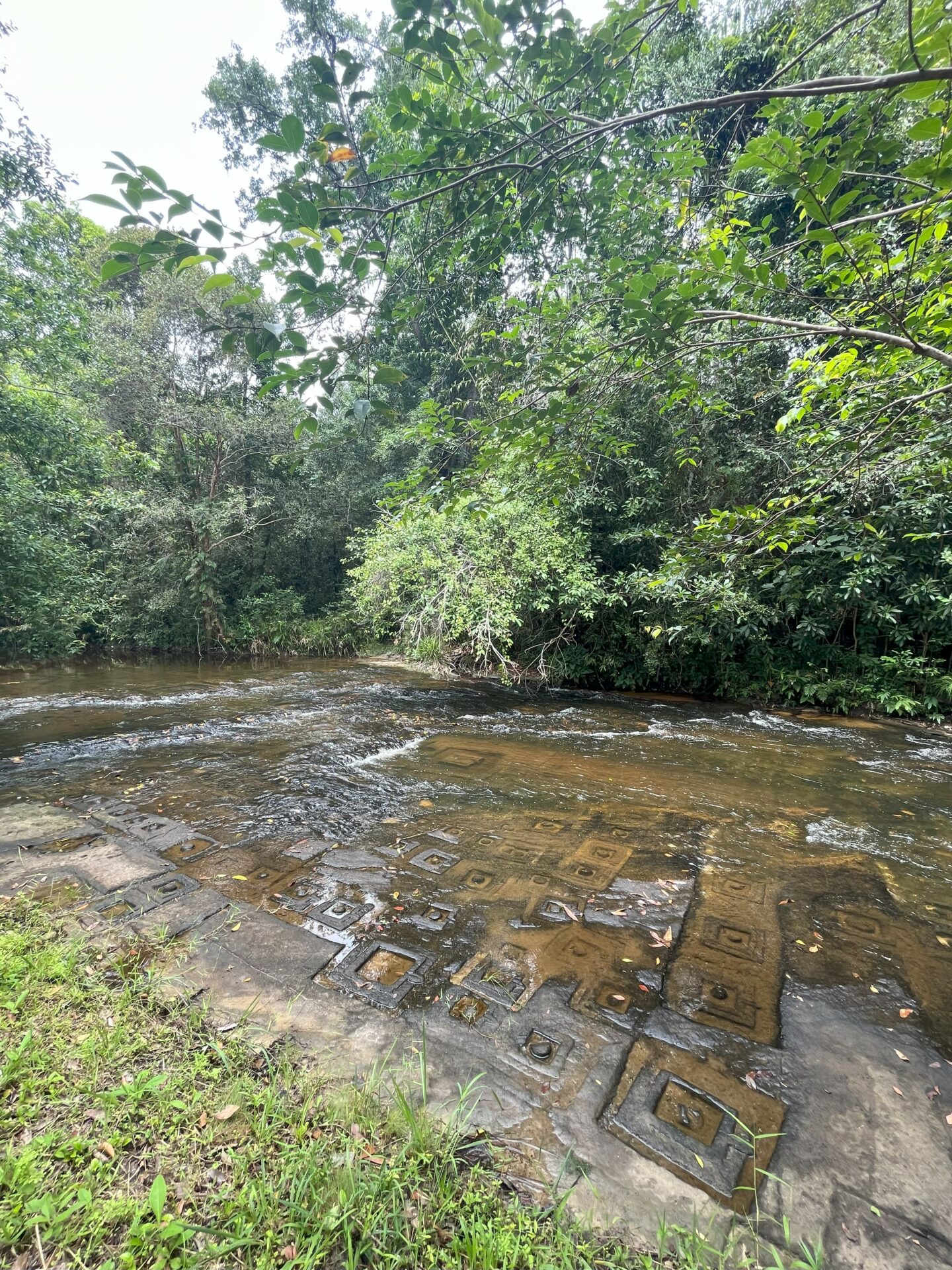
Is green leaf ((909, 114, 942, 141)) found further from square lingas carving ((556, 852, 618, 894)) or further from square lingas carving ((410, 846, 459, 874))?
square lingas carving ((410, 846, 459, 874))

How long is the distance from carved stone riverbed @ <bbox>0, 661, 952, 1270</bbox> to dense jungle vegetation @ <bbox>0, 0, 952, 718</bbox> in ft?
6.36

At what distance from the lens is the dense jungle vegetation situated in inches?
63.0

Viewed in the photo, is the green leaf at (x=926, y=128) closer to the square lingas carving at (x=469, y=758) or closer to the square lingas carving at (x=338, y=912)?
the square lingas carving at (x=338, y=912)

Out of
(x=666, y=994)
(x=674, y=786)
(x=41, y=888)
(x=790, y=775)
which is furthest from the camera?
(x=790, y=775)

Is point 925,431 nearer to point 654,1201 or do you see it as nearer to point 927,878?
point 927,878

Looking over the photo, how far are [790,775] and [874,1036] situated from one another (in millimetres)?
3472

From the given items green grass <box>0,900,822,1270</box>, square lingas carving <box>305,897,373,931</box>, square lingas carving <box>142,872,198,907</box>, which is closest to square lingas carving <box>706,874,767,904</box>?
green grass <box>0,900,822,1270</box>

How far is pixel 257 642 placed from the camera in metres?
14.7

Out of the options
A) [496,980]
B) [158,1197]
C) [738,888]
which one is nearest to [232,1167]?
[158,1197]

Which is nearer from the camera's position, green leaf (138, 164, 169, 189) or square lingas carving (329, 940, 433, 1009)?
green leaf (138, 164, 169, 189)

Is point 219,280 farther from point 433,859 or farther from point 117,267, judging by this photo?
point 433,859

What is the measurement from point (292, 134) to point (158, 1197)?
2.71m

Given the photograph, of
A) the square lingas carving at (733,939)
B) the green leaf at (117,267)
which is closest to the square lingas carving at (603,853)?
the square lingas carving at (733,939)

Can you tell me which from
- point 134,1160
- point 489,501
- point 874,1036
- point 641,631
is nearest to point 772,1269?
point 874,1036
